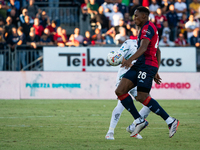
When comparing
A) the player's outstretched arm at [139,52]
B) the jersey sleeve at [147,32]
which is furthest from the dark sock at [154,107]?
the jersey sleeve at [147,32]

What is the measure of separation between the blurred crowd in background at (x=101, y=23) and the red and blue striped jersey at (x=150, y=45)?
971 cm

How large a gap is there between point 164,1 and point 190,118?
11606 mm

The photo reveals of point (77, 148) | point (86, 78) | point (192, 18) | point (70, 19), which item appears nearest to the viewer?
point (77, 148)

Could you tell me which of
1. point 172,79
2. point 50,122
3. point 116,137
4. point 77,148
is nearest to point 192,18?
point 172,79

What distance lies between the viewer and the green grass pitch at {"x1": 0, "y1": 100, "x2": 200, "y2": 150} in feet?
19.1

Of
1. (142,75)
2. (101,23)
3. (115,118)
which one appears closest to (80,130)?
(115,118)

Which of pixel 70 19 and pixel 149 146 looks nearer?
pixel 149 146

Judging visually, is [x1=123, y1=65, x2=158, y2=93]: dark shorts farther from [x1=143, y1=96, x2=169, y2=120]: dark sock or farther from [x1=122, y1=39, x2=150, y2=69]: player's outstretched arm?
[x1=122, y1=39, x2=150, y2=69]: player's outstretched arm

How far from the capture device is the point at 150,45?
634 cm

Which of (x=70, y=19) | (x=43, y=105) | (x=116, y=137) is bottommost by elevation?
(x=43, y=105)

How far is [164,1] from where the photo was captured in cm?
1995

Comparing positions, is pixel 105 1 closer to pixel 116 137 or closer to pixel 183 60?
pixel 183 60

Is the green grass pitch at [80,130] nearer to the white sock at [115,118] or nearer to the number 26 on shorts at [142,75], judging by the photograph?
the white sock at [115,118]

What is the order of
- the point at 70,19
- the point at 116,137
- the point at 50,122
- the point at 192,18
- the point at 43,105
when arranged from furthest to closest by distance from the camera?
the point at 70,19
the point at 192,18
the point at 43,105
the point at 50,122
the point at 116,137
